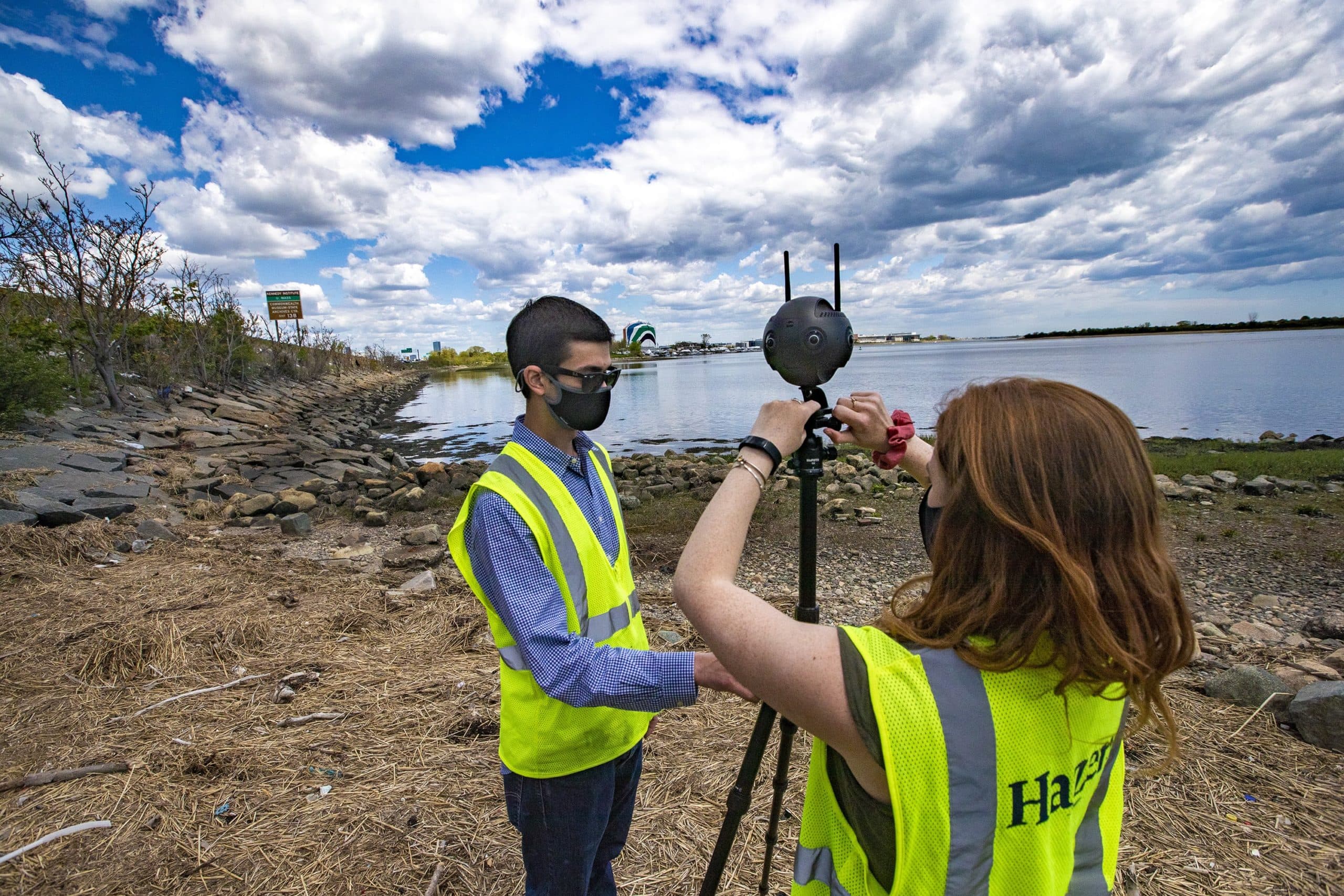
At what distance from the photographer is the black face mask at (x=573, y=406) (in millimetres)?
2135

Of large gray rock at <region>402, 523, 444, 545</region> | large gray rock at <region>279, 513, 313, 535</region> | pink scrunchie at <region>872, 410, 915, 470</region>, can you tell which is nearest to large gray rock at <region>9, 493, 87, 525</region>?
large gray rock at <region>279, 513, 313, 535</region>

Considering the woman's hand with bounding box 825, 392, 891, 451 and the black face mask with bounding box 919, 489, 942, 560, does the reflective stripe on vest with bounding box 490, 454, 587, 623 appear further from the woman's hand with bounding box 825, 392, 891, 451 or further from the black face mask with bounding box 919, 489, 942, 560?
the black face mask with bounding box 919, 489, 942, 560

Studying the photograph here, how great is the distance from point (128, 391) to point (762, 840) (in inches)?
975

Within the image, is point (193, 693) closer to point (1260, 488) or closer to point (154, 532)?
point (154, 532)

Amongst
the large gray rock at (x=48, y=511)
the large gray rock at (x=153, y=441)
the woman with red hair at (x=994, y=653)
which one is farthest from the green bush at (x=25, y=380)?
the woman with red hair at (x=994, y=653)

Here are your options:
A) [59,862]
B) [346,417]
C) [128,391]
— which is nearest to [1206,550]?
[59,862]

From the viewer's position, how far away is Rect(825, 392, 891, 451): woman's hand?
1611 mm

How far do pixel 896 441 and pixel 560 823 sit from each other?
1528 mm

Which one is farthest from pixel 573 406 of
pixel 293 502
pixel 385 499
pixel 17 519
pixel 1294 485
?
pixel 1294 485

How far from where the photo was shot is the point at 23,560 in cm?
615

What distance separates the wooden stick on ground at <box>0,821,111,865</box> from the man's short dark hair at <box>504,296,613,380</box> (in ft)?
9.72

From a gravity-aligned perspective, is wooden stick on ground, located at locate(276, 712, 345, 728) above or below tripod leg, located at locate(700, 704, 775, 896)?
below

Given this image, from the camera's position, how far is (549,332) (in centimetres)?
216

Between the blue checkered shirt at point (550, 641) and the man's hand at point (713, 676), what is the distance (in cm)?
2
